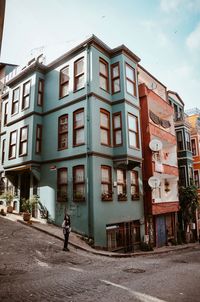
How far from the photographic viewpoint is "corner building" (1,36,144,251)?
14.9m

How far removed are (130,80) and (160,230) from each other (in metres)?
12.4

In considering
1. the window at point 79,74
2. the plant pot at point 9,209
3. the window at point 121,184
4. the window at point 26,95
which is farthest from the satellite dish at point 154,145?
the plant pot at point 9,209

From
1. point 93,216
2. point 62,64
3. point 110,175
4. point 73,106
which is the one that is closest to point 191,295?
point 93,216

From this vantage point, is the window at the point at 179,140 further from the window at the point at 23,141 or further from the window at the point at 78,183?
the window at the point at 23,141

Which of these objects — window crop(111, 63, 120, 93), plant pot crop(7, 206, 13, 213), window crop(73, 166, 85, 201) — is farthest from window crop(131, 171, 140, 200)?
plant pot crop(7, 206, 13, 213)

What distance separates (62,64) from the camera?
59.7ft

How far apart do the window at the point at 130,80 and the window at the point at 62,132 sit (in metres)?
5.00

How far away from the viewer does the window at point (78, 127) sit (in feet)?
52.0

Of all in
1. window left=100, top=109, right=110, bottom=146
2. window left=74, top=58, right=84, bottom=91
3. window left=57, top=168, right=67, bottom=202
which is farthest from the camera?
window left=74, top=58, right=84, bottom=91

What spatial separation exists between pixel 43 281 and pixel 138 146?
11.8 meters

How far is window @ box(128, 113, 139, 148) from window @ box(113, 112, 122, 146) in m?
0.75

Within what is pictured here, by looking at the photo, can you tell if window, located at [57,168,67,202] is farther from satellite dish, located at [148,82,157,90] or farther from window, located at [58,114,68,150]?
satellite dish, located at [148,82,157,90]

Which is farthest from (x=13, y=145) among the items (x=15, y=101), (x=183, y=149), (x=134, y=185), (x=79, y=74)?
(x=183, y=149)

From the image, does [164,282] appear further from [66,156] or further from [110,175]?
[66,156]
